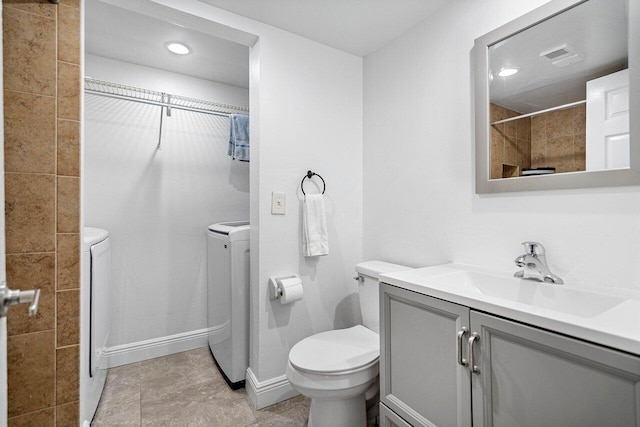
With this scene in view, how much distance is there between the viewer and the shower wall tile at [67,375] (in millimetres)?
1257

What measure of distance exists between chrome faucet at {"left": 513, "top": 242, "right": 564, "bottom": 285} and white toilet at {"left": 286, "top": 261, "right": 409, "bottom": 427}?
0.66 metres

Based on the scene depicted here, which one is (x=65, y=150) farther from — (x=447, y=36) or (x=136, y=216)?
(x=447, y=36)

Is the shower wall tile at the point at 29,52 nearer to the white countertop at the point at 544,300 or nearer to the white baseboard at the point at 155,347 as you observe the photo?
the white countertop at the point at 544,300

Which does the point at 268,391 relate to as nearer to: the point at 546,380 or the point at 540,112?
the point at 546,380

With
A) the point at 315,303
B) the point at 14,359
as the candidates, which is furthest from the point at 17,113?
the point at 315,303

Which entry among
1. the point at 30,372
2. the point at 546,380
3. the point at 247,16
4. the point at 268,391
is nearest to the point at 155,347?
the point at 268,391

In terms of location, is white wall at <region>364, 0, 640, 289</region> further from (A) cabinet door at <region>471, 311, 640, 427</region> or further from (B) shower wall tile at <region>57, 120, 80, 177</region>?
(B) shower wall tile at <region>57, 120, 80, 177</region>

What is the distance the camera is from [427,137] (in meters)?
1.75

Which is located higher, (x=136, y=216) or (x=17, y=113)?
(x=17, y=113)

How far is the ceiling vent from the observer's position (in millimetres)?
1187

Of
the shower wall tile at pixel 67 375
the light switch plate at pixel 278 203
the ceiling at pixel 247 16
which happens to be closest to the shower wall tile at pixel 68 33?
the ceiling at pixel 247 16

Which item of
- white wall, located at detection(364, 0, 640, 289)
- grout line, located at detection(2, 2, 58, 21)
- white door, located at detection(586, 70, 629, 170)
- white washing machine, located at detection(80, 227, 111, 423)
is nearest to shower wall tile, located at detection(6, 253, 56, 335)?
white washing machine, located at detection(80, 227, 111, 423)

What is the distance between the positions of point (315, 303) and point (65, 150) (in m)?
1.52

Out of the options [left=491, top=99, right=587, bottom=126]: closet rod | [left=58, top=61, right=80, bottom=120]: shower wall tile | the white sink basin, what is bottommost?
the white sink basin
